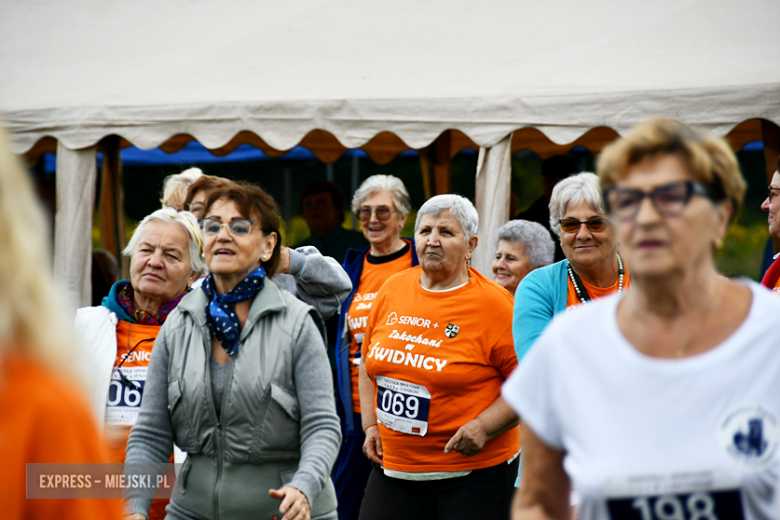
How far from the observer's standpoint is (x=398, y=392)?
11.6 ft

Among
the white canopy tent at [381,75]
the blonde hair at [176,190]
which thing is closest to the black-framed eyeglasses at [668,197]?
the blonde hair at [176,190]

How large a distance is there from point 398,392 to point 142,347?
3.71ft

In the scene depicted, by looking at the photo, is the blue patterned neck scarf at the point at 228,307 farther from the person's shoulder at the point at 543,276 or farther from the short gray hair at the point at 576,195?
the short gray hair at the point at 576,195

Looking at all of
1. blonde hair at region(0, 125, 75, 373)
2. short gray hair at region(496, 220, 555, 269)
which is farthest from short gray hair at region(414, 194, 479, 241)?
blonde hair at region(0, 125, 75, 373)

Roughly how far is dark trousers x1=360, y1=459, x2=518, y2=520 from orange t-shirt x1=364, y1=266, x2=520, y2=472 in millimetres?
65

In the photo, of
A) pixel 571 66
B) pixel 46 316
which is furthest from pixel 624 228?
pixel 571 66

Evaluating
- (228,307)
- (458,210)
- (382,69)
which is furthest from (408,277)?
(382,69)

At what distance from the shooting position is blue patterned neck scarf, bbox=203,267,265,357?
2.72 m

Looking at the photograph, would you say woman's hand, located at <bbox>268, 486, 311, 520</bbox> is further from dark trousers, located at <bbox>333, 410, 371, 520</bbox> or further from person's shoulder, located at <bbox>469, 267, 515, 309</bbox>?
dark trousers, located at <bbox>333, 410, 371, 520</bbox>

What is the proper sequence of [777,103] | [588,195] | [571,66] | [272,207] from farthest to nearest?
[571,66]
[777,103]
[588,195]
[272,207]

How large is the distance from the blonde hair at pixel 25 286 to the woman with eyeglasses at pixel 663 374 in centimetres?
97

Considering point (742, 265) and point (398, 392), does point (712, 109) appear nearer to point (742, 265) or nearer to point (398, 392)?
point (398, 392)

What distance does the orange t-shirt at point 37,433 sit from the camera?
3.44 feet

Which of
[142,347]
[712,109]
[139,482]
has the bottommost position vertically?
[139,482]
